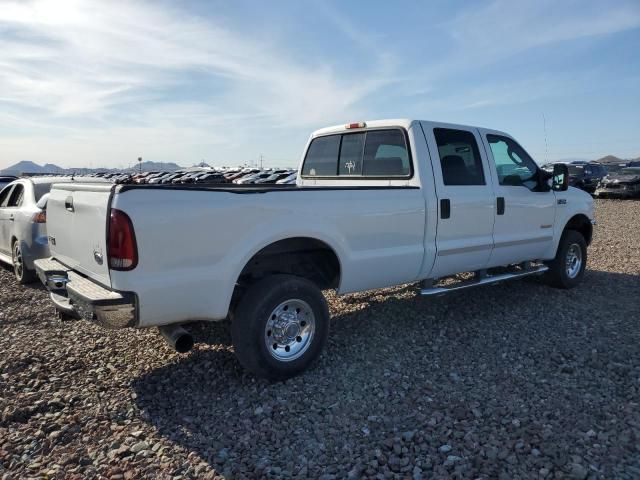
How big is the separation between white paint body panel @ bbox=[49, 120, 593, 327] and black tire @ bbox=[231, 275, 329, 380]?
0.21 metres

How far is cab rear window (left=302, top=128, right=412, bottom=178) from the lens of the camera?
5000 mm

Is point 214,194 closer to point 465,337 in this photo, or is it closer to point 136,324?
point 136,324

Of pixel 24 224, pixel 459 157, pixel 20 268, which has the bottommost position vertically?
pixel 20 268

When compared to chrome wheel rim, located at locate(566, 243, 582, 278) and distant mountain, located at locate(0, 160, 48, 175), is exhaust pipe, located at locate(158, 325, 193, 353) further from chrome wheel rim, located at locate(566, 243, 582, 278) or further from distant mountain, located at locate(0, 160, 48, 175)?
distant mountain, located at locate(0, 160, 48, 175)

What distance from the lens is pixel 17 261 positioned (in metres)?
7.21

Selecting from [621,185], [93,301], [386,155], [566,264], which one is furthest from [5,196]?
[621,185]

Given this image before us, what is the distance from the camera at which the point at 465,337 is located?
4.89 metres

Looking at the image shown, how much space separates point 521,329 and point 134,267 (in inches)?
152

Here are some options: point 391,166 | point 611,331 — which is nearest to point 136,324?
point 391,166

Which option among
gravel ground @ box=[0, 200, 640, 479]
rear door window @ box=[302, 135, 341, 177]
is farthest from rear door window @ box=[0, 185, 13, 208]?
rear door window @ box=[302, 135, 341, 177]

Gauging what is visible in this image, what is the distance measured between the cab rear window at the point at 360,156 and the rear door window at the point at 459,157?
1.32ft

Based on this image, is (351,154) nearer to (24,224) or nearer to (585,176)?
(24,224)

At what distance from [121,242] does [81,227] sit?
65cm

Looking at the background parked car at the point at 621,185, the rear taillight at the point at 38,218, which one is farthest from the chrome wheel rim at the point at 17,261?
the background parked car at the point at 621,185
